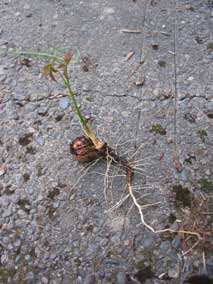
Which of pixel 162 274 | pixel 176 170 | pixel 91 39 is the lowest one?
pixel 162 274

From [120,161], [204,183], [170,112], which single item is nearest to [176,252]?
[204,183]

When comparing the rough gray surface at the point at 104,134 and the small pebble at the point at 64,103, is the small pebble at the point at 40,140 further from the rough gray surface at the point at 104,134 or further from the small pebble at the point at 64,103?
the small pebble at the point at 64,103

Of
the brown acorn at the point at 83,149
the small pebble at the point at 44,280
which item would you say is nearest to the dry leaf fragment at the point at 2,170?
the brown acorn at the point at 83,149

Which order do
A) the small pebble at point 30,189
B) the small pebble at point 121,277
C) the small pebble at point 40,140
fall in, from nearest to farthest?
the small pebble at point 121,277, the small pebble at point 30,189, the small pebble at point 40,140

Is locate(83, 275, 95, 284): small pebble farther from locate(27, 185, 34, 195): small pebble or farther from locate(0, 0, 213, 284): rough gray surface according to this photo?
locate(27, 185, 34, 195): small pebble

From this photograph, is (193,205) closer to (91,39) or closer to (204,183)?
(204,183)

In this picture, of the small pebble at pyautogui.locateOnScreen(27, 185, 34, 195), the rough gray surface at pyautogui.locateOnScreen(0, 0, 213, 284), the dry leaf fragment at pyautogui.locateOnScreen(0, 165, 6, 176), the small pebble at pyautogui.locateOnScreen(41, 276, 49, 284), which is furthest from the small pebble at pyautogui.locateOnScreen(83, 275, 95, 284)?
the dry leaf fragment at pyautogui.locateOnScreen(0, 165, 6, 176)

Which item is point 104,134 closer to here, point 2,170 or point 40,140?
point 40,140
